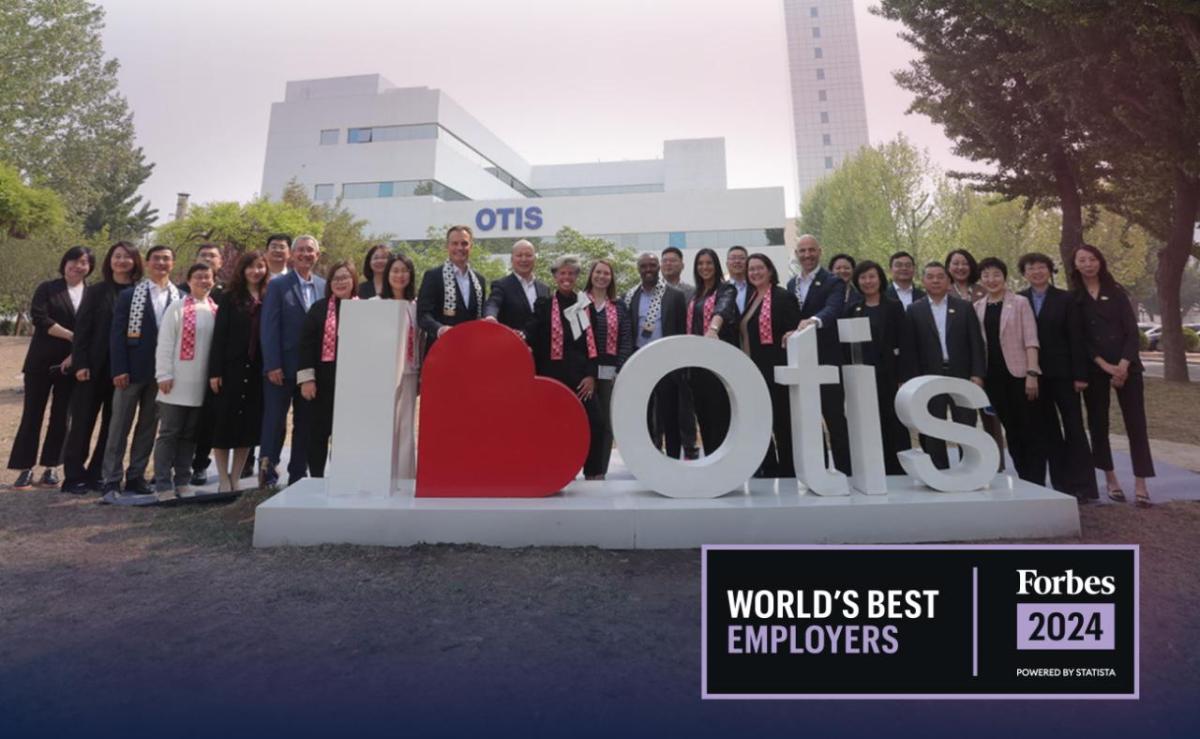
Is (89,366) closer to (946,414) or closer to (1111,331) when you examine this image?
(946,414)

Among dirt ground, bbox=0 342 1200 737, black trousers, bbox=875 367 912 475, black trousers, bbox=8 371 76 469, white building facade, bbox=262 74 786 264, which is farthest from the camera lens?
white building facade, bbox=262 74 786 264

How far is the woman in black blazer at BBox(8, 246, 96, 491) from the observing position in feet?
16.6

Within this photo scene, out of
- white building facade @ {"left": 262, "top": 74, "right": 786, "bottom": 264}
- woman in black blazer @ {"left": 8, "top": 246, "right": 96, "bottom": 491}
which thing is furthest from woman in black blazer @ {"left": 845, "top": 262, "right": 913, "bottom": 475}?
white building facade @ {"left": 262, "top": 74, "right": 786, "bottom": 264}

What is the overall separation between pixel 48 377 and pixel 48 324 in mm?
438

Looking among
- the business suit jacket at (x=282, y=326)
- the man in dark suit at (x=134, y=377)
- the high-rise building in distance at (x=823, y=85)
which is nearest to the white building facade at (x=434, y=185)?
the man in dark suit at (x=134, y=377)

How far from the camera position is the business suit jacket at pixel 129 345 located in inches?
186

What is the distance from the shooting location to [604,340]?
4777mm

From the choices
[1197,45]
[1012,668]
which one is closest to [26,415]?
[1012,668]

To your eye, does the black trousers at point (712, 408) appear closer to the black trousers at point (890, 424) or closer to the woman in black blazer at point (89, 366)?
the black trousers at point (890, 424)

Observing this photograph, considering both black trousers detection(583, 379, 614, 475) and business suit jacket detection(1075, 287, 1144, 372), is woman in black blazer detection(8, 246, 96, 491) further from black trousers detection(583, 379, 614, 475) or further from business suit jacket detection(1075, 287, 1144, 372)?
business suit jacket detection(1075, 287, 1144, 372)

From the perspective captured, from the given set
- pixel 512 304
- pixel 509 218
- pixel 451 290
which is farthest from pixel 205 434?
pixel 509 218

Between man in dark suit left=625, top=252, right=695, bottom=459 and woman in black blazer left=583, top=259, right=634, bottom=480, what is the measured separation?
0.36 m

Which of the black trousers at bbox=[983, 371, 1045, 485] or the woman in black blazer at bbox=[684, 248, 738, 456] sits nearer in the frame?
the black trousers at bbox=[983, 371, 1045, 485]

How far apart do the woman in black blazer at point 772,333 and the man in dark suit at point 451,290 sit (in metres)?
2.16
